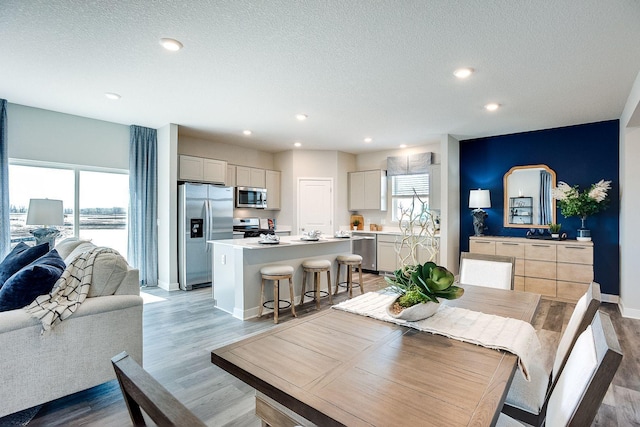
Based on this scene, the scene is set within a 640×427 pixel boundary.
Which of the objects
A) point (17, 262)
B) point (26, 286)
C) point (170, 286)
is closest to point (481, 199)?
point (170, 286)

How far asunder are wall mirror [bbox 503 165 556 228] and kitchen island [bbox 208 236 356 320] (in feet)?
10.1

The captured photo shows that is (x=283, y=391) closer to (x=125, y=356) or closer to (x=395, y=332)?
(x=125, y=356)

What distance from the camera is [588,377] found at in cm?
81

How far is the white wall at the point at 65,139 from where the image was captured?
427 centimetres

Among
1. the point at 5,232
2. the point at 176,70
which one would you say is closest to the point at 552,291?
the point at 176,70

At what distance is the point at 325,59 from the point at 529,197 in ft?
14.4

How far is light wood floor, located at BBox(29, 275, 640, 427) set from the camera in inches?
81.4

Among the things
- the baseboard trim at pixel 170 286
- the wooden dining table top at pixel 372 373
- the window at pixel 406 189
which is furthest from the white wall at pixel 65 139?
the window at pixel 406 189

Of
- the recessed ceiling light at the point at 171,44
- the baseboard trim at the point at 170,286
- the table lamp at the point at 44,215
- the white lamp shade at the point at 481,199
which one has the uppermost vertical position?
the recessed ceiling light at the point at 171,44

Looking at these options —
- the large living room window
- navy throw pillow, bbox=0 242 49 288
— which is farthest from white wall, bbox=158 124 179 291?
navy throw pillow, bbox=0 242 49 288

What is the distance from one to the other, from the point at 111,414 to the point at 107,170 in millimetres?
4123

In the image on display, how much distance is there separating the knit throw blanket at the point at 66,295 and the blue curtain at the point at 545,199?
595 centimetres

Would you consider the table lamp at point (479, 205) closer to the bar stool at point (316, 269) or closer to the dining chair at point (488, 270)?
the bar stool at point (316, 269)

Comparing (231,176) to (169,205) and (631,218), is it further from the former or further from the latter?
(631,218)
